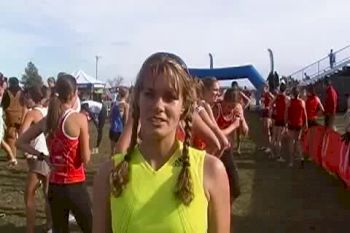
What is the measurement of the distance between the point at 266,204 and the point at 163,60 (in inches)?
286

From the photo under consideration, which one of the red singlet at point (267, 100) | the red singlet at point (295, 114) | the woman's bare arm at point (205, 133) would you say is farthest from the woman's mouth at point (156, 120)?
the red singlet at point (267, 100)

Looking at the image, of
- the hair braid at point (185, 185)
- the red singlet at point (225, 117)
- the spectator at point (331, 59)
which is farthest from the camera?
the spectator at point (331, 59)

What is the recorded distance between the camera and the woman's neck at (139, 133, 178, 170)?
2.13m

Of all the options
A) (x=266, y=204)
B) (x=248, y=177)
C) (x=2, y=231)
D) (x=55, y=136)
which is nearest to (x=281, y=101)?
(x=248, y=177)

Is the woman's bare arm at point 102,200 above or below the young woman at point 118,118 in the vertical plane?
above

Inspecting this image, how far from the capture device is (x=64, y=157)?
532 cm

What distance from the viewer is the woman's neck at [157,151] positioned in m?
2.13

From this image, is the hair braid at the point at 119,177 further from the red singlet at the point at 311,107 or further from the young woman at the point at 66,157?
the red singlet at the point at 311,107

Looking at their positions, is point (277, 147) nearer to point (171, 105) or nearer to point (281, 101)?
point (281, 101)

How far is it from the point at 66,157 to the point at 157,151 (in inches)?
130

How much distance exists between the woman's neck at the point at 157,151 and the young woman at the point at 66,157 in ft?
10.5

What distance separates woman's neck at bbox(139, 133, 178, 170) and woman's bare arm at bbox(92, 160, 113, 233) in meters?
0.14

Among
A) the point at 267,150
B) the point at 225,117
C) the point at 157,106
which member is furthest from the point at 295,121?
the point at 157,106

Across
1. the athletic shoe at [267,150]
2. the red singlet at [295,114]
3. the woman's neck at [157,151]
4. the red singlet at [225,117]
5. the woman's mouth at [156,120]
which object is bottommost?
the athletic shoe at [267,150]
